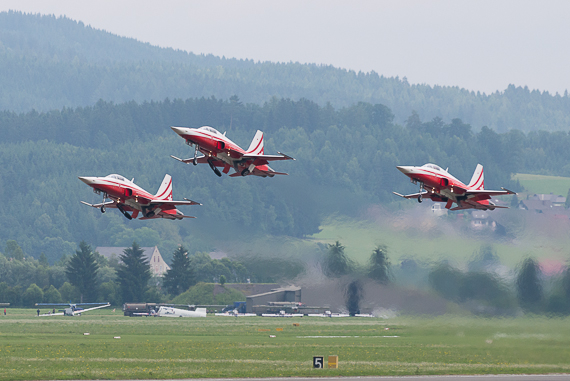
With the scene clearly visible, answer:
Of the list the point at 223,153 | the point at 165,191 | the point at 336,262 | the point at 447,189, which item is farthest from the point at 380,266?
the point at 165,191

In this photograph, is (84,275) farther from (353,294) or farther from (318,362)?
(318,362)

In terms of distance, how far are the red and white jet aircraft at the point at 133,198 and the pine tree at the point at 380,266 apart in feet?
62.3

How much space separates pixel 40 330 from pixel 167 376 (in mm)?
46963

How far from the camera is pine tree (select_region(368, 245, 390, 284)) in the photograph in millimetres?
74812

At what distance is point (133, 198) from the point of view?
6325 centimetres

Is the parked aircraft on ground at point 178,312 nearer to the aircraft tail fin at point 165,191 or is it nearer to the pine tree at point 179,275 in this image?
the pine tree at point 179,275

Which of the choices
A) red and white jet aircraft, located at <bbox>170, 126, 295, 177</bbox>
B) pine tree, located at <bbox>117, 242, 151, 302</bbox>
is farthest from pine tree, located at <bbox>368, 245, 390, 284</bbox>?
pine tree, located at <bbox>117, 242, 151, 302</bbox>

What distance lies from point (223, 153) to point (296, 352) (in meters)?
19.5

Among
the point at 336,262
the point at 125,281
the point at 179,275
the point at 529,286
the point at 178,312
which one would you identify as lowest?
the point at 178,312

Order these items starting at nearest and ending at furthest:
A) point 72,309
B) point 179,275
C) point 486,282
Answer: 1. point 486,282
2. point 72,309
3. point 179,275

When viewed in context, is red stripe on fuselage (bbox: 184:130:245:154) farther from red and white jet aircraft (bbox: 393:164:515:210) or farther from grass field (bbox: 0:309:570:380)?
grass field (bbox: 0:309:570:380)

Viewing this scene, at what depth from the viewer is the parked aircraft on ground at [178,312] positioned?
13607 cm

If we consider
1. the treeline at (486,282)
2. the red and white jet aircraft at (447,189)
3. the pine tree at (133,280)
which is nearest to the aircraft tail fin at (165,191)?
the red and white jet aircraft at (447,189)

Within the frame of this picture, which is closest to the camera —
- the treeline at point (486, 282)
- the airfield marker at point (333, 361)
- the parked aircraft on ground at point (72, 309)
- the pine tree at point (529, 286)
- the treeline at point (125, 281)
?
the airfield marker at point (333, 361)
